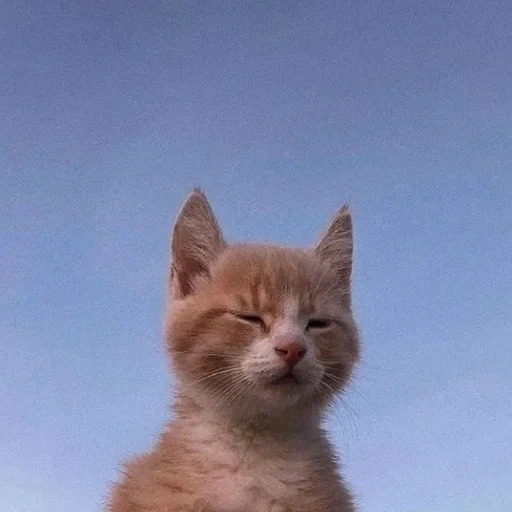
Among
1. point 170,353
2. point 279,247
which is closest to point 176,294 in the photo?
point 170,353

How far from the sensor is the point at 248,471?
2662 mm

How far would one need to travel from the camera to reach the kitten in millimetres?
2602

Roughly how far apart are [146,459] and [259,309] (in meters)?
0.66

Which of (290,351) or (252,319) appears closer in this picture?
(290,351)

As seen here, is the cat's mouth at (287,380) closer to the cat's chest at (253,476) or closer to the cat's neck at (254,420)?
the cat's neck at (254,420)

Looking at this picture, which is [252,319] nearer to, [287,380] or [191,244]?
[287,380]

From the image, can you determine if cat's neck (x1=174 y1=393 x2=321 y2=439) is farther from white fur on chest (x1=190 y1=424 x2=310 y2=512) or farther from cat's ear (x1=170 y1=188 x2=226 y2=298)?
cat's ear (x1=170 y1=188 x2=226 y2=298)

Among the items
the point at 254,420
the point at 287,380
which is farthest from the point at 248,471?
the point at 287,380

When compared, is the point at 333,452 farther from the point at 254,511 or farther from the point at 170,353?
the point at 170,353

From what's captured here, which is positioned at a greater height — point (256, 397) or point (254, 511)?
point (256, 397)

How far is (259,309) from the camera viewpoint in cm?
283

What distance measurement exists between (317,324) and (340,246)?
55cm

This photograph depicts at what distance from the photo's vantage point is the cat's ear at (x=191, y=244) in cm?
312

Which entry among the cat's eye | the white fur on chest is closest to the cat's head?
the cat's eye
